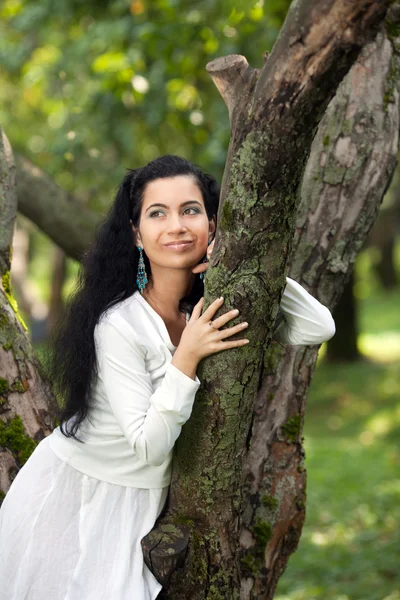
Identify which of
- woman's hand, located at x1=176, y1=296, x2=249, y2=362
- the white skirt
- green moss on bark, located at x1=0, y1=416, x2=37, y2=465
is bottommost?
the white skirt

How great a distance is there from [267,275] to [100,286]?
0.62 m

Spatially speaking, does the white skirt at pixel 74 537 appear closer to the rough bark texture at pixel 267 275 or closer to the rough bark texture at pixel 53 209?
the rough bark texture at pixel 267 275

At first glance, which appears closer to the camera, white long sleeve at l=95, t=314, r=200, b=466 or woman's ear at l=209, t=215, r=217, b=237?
white long sleeve at l=95, t=314, r=200, b=466

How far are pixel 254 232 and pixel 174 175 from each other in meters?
0.52

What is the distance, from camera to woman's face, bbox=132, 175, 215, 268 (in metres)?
2.26

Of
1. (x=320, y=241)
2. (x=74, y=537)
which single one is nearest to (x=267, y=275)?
(x=320, y=241)

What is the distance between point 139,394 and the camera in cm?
211

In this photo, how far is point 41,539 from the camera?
7.41ft

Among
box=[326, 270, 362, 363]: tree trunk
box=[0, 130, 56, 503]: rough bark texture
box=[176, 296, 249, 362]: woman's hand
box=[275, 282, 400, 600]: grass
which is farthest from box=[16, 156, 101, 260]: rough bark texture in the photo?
box=[326, 270, 362, 363]: tree trunk

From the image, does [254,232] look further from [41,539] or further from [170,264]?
[41,539]

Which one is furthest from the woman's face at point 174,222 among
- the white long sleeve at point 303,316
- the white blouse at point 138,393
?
the white long sleeve at point 303,316

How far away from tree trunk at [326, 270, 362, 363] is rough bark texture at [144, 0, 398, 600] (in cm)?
933

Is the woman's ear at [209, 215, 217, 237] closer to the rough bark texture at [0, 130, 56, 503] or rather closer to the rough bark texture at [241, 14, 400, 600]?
the rough bark texture at [241, 14, 400, 600]

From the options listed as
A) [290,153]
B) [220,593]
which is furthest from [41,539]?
[290,153]
